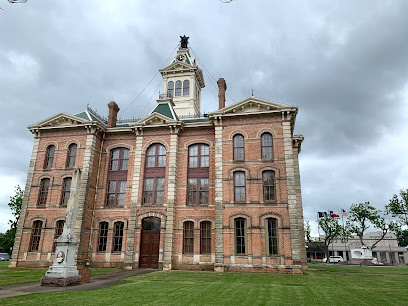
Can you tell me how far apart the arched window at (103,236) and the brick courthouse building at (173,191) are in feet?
0.29

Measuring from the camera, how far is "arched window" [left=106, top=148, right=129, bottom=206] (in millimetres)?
28172

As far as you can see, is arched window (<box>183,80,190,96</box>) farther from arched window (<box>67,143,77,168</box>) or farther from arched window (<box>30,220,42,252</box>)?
arched window (<box>30,220,42,252</box>)

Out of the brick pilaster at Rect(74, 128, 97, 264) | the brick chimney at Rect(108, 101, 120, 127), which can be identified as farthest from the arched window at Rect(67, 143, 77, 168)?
the brick chimney at Rect(108, 101, 120, 127)

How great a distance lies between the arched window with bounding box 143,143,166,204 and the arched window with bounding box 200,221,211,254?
446cm

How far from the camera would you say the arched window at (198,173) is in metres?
26.6

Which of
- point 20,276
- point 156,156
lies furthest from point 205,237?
point 20,276

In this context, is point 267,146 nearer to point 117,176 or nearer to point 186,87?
point 117,176

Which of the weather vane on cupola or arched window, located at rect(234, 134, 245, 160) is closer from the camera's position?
arched window, located at rect(234, 134, 245, 160)

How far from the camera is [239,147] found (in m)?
26.3

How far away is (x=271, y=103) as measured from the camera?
2595 cm

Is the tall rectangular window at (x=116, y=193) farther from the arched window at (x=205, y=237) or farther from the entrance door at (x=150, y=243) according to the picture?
the arched window at (x=205, y=237)

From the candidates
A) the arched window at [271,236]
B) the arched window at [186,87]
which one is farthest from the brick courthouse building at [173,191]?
the arched window at [186,87]

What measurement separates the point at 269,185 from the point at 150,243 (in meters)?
11.4

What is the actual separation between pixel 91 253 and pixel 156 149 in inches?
435
